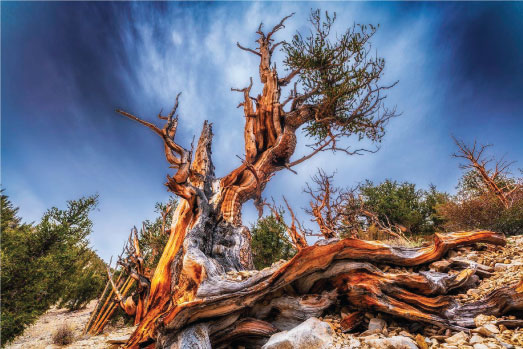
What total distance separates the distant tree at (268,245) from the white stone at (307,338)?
8957 mm

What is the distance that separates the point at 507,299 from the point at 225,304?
2.67 meters

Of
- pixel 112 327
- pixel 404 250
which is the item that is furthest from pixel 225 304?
pixel 112 327

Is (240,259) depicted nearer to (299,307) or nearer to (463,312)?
(299,307)

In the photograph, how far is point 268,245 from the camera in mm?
11953

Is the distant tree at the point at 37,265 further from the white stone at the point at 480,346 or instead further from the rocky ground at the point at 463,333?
the white stone at the point at 480,346

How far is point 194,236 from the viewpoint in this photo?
4.06 m

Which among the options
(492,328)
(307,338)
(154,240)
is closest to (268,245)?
(154,240)

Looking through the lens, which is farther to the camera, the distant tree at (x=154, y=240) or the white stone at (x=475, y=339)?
the distant tree at (x=154, y=240)

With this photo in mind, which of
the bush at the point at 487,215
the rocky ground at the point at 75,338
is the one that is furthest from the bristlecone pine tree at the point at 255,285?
the bush at the point at 487,215

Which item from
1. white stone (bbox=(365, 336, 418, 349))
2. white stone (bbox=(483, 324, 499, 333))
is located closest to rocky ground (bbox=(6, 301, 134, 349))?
white stone (bbox=(365, 336, 418, 349))

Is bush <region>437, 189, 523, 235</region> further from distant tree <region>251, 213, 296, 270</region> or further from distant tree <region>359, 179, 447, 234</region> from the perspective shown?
distant tree <region>251, 213, 296, 270</region>

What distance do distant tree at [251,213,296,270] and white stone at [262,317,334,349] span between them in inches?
353

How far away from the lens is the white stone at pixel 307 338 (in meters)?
2.11

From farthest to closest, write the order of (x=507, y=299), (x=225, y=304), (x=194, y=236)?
1. (x=194, y=236)
2. (x=225, y=304)
3. (x=507, y=299)
